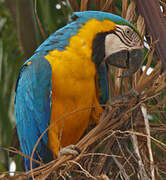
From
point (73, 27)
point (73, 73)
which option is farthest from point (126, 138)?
point (73, 27)

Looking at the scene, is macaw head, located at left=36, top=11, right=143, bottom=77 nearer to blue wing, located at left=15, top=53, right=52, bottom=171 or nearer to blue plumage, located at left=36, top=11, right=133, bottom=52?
blue plumage, located at left=36, top=11, right=133, bottom=52

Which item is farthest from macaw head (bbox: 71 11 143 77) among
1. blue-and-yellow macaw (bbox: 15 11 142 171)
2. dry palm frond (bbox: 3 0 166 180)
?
dry palm frond (bbox: 3 0 166 180)

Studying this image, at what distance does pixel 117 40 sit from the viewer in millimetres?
1308

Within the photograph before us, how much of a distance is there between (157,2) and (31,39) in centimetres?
122

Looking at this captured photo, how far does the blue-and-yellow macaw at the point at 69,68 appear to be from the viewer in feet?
4.26

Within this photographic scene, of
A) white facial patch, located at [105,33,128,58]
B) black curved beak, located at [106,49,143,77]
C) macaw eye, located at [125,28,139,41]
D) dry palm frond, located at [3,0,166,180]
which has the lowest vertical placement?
dry palm frond, located at [3,0,166,180]

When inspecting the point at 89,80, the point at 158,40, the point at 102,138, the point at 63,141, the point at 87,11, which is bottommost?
the point at 63,141

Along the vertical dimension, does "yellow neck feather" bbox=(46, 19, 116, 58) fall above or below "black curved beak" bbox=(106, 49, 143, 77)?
above

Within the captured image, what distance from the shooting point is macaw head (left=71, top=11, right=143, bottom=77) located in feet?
4.22

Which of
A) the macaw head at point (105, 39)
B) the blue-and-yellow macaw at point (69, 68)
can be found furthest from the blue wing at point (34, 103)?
the macaw head at point (105, 39)

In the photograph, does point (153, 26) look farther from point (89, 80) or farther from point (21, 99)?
point (21, 99)

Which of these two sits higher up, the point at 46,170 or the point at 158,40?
the point at 158,40

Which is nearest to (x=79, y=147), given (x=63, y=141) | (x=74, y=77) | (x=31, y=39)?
(x=74, y=77)

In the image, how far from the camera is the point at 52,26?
162 centimetres
